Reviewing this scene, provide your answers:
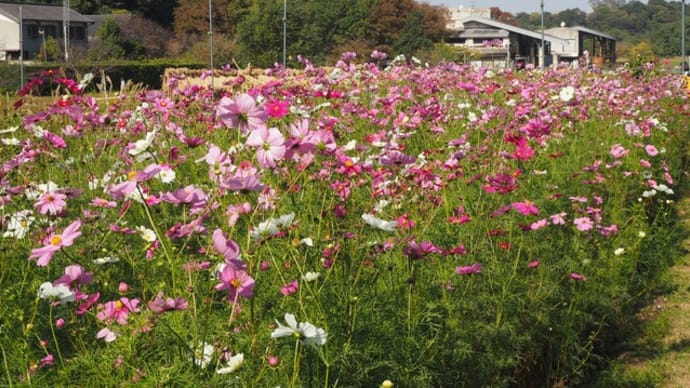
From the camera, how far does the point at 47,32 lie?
48.9 m

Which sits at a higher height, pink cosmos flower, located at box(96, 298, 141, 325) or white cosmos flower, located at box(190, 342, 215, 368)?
pink cosmos flower, located at box(96, 298, 141, 325)

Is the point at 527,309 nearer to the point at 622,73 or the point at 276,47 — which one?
the point at 622,73

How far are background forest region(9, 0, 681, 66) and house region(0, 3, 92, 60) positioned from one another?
2.70 m

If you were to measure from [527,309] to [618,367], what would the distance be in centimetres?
78

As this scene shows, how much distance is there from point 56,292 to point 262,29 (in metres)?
44.2

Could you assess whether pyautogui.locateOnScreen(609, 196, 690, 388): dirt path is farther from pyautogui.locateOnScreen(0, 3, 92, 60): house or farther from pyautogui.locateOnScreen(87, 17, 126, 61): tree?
pyautogui.locateOnScreen(0, 3, 92, 60): house

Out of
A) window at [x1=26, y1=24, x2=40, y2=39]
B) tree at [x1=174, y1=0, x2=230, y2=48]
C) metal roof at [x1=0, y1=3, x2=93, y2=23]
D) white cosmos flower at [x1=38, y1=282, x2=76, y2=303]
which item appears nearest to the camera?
white cosmos flower at [x1=38, y1=282, x2=76, y2=303]

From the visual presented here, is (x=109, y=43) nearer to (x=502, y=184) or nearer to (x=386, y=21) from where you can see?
(x=386, y=21)

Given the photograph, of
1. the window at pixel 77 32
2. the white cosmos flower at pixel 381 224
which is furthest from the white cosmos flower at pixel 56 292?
the window at pixel 77 32

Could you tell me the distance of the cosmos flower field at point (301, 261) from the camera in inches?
70.7

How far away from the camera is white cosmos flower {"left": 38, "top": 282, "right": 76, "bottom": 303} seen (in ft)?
5.88

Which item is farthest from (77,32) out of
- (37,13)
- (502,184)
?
(502,184)

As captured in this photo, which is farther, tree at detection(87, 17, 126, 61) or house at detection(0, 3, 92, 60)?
house at detection(0, 3, 92, 60)

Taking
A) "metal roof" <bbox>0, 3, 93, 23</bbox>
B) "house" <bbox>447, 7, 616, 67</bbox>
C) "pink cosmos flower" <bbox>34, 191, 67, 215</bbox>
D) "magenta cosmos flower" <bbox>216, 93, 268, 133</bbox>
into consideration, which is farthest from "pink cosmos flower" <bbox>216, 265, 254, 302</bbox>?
Answer: "house" <bbox>447, 7, 616, 67</bbox>
